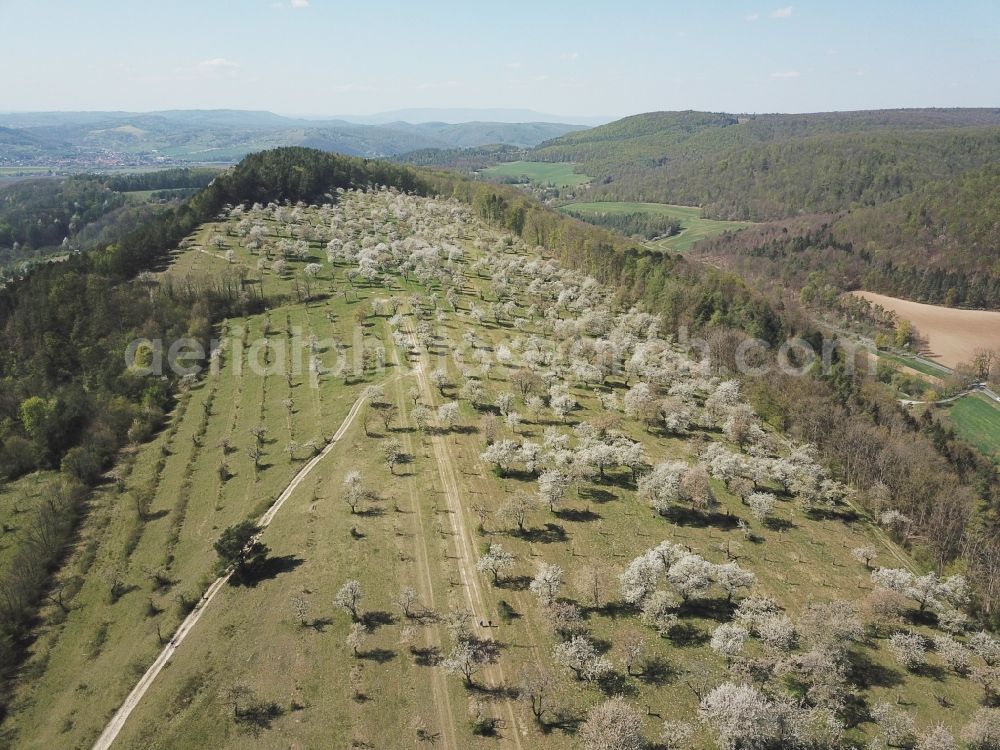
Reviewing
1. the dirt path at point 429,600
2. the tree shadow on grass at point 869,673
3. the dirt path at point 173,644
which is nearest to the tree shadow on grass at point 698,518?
the tree shadow on grass at point 869,673

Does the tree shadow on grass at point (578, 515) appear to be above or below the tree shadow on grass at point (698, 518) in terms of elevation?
above

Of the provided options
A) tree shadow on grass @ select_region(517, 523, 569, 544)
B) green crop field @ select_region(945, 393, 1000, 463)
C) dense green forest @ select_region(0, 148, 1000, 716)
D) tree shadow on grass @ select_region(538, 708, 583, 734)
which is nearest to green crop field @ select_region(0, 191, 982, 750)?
tree shadow on grass @ select_region(538, 708, 583, 734)

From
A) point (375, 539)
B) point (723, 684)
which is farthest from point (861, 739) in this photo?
point (375, 539)

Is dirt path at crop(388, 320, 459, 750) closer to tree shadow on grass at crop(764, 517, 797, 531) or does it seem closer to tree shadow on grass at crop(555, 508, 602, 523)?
tree shadow on grass at crop(555, 508, 602, 523)

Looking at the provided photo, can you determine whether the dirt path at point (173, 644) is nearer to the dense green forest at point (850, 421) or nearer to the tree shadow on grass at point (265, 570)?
the tree shadow on grass at point (265, 570)

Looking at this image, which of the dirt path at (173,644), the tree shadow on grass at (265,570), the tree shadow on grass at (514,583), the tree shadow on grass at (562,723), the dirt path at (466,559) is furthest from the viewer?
the tree shadow on grass at (265,570)

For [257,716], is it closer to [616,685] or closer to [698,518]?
[616,685]
